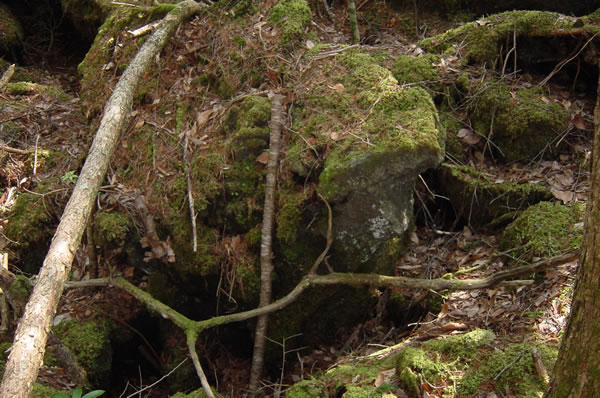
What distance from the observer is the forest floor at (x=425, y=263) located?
367cm

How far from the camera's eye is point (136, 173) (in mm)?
5195

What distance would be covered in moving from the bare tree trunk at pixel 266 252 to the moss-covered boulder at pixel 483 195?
1691 mm

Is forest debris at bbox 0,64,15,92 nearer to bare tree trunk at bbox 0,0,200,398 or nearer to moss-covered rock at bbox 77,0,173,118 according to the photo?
moss-covered rock at bbox 77,0,173,118

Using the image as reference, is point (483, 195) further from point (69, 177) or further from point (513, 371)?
point (69, 177)

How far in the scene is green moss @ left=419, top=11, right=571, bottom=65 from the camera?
5.09 meters

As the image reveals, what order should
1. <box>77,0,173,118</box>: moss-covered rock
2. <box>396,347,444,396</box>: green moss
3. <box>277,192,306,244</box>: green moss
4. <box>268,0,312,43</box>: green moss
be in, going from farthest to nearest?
<box>77,0,173,118</box>: moss-covered rock
<box>268,0,312,43</box>: green moss
<box>277,192,306,244</box>: green moss
<box>396,347,444,396</box>: green moss

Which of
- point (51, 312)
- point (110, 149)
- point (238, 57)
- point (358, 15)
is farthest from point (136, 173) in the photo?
point (358, 15)

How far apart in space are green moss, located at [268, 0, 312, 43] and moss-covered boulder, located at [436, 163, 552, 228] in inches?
82.1

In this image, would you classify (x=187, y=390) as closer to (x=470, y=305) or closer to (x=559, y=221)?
(x=470, y=305)

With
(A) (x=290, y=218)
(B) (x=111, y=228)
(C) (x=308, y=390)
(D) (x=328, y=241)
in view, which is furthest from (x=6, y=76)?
(C) (x=308, y=390)

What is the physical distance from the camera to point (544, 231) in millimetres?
4016

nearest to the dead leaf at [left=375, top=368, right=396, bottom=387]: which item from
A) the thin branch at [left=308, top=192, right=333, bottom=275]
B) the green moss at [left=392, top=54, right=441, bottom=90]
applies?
the thin branch at [left=308, top=192, right=333, bottom=275]

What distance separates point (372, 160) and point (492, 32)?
2348 mm

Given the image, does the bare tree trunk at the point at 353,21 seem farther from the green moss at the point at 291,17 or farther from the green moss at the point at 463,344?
the green moss at the point at 463,344
